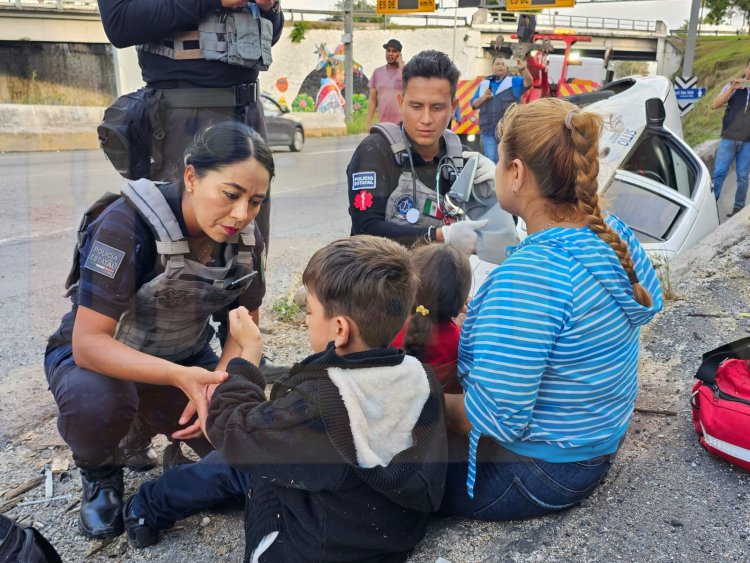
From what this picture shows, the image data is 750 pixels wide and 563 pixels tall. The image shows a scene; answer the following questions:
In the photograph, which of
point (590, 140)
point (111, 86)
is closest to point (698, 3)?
point (590, 140)

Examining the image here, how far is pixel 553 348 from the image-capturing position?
1.81m

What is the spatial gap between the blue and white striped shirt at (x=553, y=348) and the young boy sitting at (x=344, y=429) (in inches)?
6.6

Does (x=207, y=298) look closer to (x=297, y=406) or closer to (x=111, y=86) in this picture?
(x=297, y=406)

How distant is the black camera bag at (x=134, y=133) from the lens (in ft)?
9.42

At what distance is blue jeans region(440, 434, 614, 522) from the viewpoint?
196 centimetres

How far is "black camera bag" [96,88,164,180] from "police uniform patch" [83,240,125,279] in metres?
0.93

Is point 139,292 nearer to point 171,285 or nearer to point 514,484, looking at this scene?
point 171,285

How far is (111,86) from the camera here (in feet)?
106

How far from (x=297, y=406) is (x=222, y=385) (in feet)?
0.90

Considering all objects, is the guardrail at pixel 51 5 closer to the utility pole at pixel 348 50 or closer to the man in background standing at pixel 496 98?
the utility pole at pixel 348 50

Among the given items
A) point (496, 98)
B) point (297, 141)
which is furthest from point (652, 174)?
Result: point (297, 141)

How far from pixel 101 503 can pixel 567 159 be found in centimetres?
180

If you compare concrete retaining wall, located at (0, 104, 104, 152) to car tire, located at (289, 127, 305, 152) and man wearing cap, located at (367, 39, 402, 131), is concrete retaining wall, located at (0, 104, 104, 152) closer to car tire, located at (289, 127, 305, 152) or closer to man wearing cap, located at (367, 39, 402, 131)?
car tire, located at (289, 127, 305, 152)

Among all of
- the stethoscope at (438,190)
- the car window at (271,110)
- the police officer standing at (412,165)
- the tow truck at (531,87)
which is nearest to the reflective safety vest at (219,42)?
the police officer standing at (412,165)
